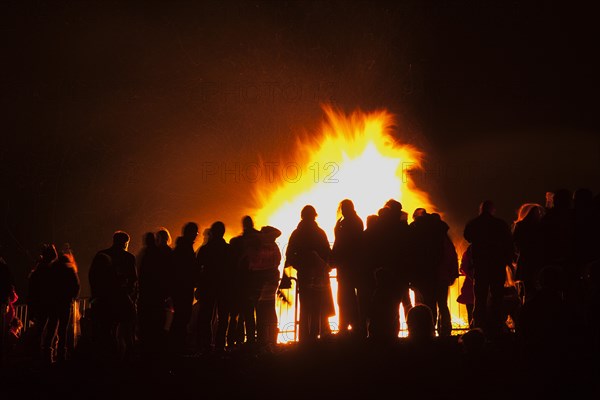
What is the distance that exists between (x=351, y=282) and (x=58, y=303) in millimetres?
4279

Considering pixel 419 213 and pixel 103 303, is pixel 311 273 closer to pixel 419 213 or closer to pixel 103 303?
pixel 419 213

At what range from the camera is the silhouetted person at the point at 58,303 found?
10469mm

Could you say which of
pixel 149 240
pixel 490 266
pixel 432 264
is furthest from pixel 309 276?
pixel 490 266

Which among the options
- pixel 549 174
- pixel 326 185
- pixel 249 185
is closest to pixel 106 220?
pixel 249 185

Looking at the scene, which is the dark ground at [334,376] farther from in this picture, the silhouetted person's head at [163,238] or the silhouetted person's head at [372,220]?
the silhouetted person's head at [163,238]

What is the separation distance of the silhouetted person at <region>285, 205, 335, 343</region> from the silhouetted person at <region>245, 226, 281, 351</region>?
1.16 ft

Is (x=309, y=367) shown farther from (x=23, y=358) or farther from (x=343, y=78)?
(x=343, y=78)

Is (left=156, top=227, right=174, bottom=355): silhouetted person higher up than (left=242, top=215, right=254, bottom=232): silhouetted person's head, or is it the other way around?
(left=242, top=215, right=254, bottom=232): silhouetted person's head

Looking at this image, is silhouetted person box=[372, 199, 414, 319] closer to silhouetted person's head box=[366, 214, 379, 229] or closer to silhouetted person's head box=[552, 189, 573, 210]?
silhouetted person's head box=[366, 214, 379, 229]

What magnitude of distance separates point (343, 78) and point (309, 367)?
24083 mm

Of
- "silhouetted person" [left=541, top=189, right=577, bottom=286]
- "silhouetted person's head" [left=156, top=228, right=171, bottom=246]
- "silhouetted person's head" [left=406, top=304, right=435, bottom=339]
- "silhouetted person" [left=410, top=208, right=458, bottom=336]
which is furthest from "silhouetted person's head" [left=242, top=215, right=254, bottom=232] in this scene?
"silhouetted person" [left=541, top=189, right=577, bottom=286]

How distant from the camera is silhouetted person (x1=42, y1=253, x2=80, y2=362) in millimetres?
10469

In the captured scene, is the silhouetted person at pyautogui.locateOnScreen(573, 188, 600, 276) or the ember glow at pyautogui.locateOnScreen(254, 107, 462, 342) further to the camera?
the ember glow at pyautogui.locateOnScreen(254, 107, 462, 342)

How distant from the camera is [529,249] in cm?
985
